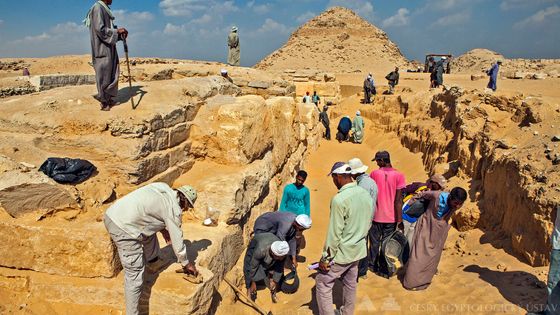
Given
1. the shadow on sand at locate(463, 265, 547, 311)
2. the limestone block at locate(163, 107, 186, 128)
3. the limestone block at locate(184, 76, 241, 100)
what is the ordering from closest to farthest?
1. the shadow on sand at locate(463, 265, 547, 311)
2. the limestone block at locate(163, 107, 186, 128)
3. the limestone block at locate(184, 76, 241, 100)

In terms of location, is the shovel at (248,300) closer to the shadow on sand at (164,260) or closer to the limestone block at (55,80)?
the shadow on sand at (164,260)

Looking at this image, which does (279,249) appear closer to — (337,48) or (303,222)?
(303,222)

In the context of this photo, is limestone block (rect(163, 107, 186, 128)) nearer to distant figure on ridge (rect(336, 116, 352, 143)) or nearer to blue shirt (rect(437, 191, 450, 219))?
blue shirt (rect(437, 191, 450, 219))

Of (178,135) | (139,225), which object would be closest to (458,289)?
(139,225)

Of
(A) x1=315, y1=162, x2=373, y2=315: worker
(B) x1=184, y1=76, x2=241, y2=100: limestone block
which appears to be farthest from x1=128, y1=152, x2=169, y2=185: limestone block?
(A) x1=315, y1=162, x2=373, y2=315: worker

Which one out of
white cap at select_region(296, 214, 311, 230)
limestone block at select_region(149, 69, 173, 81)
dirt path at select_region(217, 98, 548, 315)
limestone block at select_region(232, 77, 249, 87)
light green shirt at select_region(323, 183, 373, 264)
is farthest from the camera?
limestone block at select_region(232, 77, 249, 87)

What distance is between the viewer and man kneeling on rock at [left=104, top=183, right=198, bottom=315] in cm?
294

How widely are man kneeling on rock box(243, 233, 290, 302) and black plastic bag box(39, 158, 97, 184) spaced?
1.95m

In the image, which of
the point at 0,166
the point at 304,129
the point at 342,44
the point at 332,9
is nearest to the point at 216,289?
the point at 0,166

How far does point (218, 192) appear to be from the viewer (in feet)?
15.0

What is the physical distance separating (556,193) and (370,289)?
2436 millimetres

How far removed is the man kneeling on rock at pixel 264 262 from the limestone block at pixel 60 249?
1.40 meters

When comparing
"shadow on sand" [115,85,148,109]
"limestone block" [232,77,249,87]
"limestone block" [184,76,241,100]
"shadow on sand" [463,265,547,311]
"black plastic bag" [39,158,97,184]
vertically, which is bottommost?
"shadow on sand" [463,265,547,311]

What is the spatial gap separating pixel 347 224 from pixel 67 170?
289 centimetres
